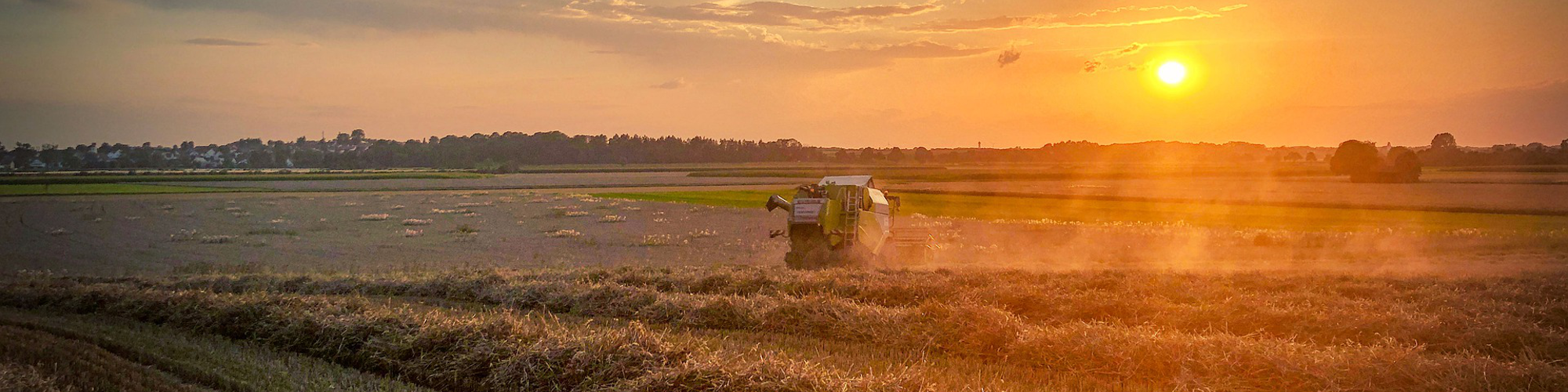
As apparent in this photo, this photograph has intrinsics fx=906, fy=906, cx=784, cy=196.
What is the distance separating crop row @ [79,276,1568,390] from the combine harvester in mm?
5125

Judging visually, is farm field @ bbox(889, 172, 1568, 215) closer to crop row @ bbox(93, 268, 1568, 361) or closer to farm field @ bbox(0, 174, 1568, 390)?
farm field @ bbox(0, 174, 1568, 390)

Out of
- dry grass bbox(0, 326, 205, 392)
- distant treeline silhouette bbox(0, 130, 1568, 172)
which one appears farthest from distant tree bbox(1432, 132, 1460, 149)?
dry grass bbox(0, 326, 205, 392)

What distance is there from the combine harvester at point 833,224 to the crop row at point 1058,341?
512cm

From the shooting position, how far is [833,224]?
49.7 feet

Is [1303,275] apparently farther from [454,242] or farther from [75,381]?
[454,242]

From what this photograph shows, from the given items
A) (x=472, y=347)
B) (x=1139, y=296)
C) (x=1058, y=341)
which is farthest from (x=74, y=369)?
(x=1139, y=296)

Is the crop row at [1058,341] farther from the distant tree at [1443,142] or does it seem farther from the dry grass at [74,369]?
the distant tree at [1443,142]

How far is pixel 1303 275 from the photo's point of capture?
11.9m

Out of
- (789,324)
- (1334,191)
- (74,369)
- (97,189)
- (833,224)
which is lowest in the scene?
(97,189)

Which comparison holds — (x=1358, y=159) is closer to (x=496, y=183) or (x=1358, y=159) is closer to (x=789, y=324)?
(x=789, y=324)

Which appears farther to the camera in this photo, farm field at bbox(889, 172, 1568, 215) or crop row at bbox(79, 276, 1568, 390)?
farm field at bbox(889, 172, 1568, 215)

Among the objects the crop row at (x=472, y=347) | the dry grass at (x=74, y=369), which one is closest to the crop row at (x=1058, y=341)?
the crop row at (x=472, y=347)

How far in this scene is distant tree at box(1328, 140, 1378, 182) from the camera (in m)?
32.8

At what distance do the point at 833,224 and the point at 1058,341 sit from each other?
27.9 feet
